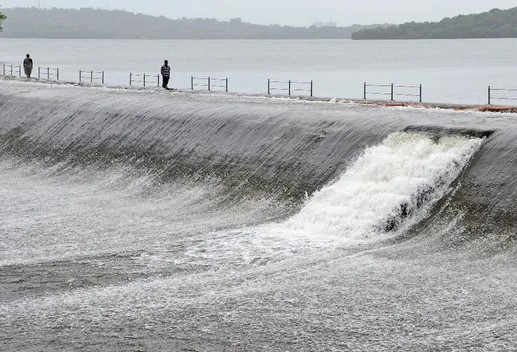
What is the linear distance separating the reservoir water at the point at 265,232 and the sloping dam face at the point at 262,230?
52 mm

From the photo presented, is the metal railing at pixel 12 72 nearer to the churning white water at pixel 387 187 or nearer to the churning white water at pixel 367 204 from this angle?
the churning white water at pixel 387 187

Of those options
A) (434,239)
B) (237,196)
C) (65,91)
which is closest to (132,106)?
(65,91)

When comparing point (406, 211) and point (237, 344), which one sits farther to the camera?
point (406, 211)

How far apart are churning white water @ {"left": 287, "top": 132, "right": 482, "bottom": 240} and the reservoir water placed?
53 mm

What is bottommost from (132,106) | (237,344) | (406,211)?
(237,344)

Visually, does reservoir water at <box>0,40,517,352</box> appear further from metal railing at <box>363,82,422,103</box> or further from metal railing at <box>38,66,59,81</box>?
metal railing at <box>38,66,59,81</box>

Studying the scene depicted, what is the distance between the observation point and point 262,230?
75.0 feet

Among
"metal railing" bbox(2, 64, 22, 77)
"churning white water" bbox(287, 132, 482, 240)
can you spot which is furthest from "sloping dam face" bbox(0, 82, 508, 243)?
"metal railing" bbox(2, 64, 22, 77)

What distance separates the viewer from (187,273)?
1870 centimetres

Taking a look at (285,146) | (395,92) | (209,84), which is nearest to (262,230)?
(285,146)

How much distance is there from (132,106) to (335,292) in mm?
23890

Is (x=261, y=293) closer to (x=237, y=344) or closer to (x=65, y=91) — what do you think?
(x=237, y=344)

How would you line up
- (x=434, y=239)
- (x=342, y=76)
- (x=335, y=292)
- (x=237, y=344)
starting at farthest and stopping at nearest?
(x=342, y=76) < (x=434, y=239) < (x=335, y=292) < (x=237, y=344)

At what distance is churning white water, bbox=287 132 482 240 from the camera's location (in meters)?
22.4
